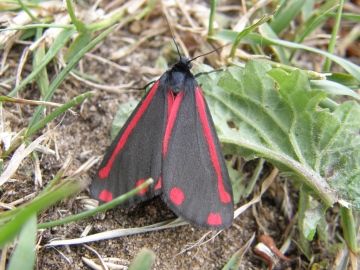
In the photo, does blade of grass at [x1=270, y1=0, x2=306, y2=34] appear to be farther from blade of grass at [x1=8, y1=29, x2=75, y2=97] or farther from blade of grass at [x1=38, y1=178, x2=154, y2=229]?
blade of grass at [x1=38, y1=178, x2=154, y2=229]

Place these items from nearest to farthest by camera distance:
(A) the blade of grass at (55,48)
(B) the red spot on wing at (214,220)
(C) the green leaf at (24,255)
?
(C) the green leaf at (24,255)
(B) the red spot on wing at (214,220)
(A) the blade of grass at (55,48)

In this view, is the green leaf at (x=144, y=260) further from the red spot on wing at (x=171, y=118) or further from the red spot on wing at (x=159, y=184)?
the red spot on wing at (x=171, y=118)

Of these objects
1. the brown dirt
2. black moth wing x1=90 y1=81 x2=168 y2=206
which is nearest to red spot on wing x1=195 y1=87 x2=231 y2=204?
black moth wing x1=90 y1=81 x2=168 y2=206

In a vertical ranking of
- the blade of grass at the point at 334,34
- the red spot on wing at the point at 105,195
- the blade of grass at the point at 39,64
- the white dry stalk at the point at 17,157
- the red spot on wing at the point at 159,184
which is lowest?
the red spot on wing at the point at 105,195

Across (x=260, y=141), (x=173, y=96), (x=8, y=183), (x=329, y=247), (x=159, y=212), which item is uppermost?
(x=173, y=96)

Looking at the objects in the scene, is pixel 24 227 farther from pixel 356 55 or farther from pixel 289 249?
pixel 356 55

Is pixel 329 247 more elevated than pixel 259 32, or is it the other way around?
pixel 259 32

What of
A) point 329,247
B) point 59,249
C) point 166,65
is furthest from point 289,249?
point 166,65

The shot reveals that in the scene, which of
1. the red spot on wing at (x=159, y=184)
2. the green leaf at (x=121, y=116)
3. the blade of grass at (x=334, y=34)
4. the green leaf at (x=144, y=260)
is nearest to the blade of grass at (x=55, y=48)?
the green leaf at (x=121, y=116)
